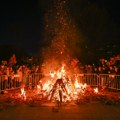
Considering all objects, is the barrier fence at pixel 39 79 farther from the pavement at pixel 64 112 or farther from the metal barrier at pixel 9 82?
the pavement at pixel 64 112

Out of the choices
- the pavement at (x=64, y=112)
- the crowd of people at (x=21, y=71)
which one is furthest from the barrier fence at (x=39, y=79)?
the pavement at (x=64, y=112)

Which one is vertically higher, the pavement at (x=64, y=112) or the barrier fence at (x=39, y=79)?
the barrier fence at (x=39, y=79)

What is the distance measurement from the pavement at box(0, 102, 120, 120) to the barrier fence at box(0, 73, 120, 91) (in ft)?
18.3

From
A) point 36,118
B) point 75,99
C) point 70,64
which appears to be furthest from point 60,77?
point 70,64

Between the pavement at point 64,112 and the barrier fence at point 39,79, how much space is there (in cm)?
558

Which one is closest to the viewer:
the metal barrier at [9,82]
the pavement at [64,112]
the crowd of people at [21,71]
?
the pavement at [64,112]

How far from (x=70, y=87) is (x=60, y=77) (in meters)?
0.71

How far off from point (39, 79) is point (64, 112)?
8.98m

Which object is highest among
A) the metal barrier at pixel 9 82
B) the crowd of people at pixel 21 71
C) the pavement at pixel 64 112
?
the crowd of people at pixel 21 71

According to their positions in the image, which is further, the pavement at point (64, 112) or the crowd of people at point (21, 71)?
the crowd of people at point (21, 71)

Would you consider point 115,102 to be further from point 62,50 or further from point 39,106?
point 62,50

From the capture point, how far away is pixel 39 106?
40.0ft

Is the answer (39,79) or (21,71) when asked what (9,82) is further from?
(39,79)

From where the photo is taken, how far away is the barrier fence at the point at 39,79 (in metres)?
17.7
